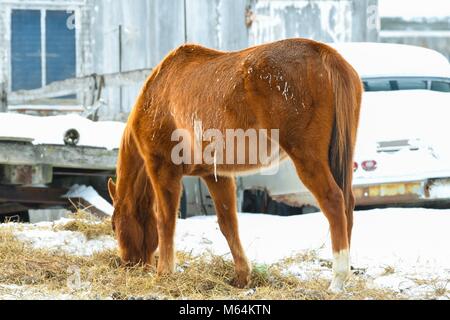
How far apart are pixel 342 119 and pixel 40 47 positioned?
10.6 meters

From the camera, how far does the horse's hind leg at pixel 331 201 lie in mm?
5449

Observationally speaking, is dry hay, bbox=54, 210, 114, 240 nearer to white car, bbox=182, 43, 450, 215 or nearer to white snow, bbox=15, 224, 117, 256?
white snow, bbox=15, 224, 117, 256

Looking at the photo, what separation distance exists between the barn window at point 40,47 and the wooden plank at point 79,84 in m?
1.48

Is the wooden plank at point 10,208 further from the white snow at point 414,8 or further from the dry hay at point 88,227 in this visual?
the white snow at point 414,8

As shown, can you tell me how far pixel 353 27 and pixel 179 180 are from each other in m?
9.32

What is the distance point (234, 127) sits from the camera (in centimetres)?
577

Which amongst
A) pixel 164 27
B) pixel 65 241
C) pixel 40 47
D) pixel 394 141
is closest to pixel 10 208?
pixel 65 241

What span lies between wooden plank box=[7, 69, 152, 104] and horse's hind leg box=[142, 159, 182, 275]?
5.97 m

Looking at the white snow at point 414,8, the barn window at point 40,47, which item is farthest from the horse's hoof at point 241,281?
the white snow at point 414,8

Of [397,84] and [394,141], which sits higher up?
[397,84]

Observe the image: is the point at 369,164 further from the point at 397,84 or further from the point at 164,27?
the point at 164,27

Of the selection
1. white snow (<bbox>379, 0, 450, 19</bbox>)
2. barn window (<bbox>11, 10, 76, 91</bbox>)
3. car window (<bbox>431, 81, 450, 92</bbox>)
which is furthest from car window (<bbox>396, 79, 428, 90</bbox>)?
white snow (<bbox>379, 0, 450, 19</bbox>)
